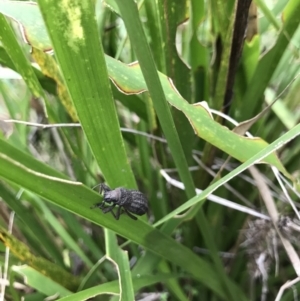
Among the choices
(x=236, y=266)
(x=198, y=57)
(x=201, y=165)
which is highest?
(x=198, y=57)

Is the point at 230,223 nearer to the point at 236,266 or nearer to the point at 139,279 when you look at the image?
the point at 236,266

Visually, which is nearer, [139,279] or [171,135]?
A: [171,135]

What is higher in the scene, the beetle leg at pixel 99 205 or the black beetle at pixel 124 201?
the beetle leg at pixel 99 205

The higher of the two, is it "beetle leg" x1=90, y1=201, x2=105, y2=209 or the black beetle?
"beetle leg" x1=90, y1=201, x2=105, y2=209

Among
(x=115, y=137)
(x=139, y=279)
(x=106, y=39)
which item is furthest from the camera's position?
(x=106, y=39)

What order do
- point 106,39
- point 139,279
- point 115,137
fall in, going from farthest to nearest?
point 106,39, point 139,279, point 115,137

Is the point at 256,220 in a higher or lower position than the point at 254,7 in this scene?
lower

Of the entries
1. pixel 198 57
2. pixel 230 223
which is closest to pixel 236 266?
pixel 230 223
